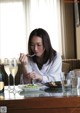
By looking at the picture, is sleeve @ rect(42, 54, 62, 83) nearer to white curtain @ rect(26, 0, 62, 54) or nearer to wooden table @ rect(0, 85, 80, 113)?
wooden table @ rect(0, 85, 80, 113)

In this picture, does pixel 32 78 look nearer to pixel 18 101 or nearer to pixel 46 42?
pixel 46 42

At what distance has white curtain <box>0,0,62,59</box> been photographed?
523 cm

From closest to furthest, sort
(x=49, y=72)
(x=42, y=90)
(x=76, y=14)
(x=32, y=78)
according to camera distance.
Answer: (x=42, y=90) → (x=32, y=78) → (x=49, y=72) → (x=76, y=14)

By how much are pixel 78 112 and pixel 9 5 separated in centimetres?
429

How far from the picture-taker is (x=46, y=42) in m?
2.06

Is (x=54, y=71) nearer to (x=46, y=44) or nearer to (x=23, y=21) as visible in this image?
(x=46, y=44)

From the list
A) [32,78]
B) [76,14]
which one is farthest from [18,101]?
[76,14]

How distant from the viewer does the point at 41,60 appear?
2.09 metres

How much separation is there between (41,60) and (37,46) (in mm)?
134

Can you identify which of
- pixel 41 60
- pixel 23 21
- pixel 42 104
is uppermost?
pixel 23 21

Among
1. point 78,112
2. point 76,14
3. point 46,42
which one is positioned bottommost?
point 78,112

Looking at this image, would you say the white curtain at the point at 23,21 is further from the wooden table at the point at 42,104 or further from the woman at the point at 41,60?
the wooden table at the point at 42,104

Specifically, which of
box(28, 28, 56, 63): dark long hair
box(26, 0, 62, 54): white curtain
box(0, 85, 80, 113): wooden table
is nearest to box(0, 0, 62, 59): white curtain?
box(26, 0, 62, 54): white curtain

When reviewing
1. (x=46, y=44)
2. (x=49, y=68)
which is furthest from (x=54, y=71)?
(x=46, y=44)
